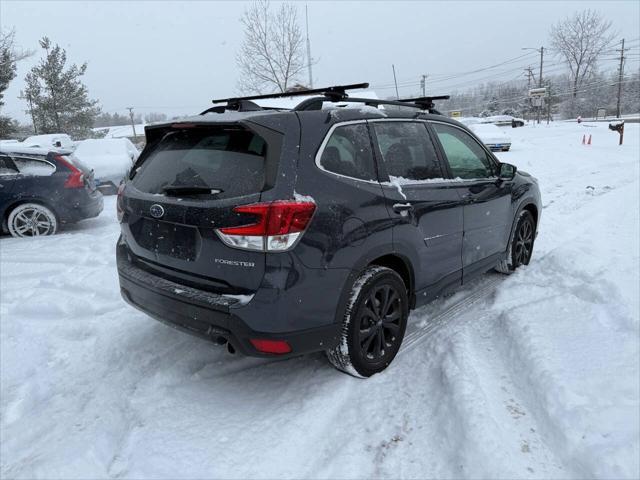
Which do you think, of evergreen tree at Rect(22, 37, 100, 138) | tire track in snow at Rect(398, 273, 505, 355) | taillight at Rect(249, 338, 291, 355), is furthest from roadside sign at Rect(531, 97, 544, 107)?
taillight at Rect(249, 338, 291, 355)

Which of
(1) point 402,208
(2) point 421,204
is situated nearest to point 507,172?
(2) point 421,204

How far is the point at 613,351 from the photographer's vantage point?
126 inches

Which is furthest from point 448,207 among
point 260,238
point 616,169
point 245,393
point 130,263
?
point 616,169

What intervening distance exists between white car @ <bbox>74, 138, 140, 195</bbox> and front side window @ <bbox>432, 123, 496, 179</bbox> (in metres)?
9.01

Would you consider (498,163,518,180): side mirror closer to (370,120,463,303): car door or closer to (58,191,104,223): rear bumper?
(370,120,463,303): car door

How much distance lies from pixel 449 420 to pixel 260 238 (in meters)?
1.50

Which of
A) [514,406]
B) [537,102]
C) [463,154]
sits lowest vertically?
[514,406]

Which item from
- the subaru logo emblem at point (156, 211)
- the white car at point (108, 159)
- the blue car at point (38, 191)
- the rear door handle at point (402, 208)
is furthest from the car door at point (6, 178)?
the rear door handle at point (402, 208)

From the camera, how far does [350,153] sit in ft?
9.86

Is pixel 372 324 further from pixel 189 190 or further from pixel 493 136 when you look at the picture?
pixel 493 136

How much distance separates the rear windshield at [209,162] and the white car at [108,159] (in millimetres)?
8780

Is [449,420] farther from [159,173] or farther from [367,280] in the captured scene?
[159,173]

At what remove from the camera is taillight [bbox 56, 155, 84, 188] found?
289 inches

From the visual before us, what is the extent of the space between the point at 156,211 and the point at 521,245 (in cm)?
399
